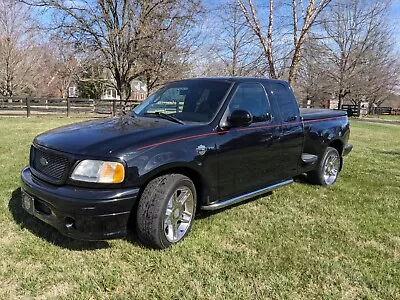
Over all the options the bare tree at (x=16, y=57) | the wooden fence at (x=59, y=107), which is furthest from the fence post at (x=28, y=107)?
the bare tree at (x=16, y=57)

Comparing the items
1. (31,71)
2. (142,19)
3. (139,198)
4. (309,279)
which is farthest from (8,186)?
(31,71)

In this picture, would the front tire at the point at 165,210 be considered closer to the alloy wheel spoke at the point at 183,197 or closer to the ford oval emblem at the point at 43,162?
the alloy wheel spoke at the point at 183,197

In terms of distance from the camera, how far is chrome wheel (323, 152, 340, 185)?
5.72 metres

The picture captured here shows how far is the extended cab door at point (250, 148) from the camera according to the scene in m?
3.70

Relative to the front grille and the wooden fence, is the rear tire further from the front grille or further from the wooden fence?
the wooden fence

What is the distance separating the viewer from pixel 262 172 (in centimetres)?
419

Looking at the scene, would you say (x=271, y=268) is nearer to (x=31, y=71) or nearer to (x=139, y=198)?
(x=139, y=198)

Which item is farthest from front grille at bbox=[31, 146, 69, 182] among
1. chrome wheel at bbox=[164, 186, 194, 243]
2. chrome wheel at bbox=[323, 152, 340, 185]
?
chrome wheel at bbox=[323, 152, 340, 185]

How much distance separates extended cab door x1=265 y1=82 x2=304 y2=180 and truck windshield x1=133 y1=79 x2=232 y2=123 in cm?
90

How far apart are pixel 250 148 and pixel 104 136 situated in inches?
67.5

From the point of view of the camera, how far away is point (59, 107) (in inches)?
790

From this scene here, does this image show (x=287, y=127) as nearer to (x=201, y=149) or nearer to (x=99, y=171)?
(x=201, y=149)

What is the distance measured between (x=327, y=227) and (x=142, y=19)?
1774 centimetres

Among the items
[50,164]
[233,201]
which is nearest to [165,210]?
[233,201]
